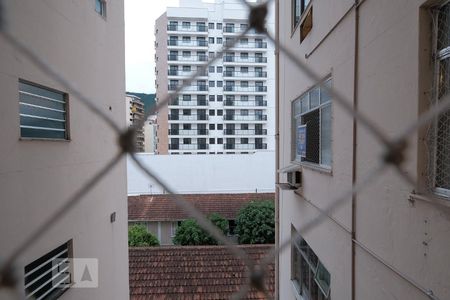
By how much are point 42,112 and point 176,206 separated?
33.0 feet

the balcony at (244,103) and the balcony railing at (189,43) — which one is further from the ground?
the balcony railing at (189,43)

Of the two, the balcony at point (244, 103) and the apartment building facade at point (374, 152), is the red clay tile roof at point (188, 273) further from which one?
the balcony at point (244, 103)

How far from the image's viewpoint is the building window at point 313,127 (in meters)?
2.80

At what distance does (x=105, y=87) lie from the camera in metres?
4.08

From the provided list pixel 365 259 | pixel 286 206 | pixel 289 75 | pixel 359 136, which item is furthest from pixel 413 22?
pixel 286 206

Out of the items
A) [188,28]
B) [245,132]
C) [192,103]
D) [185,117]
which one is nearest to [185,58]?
[188,28]

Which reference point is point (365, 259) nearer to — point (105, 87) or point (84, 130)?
point (84, 130)

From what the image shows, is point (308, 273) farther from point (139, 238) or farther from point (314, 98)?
point (139, 238)

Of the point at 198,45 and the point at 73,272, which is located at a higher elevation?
the point at 198,45

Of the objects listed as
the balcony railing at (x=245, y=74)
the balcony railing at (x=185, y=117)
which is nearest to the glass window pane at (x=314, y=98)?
the balcony railing at (x=185, y=117)

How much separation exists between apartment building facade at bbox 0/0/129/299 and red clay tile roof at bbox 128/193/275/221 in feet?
24.1

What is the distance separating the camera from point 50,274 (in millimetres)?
2844

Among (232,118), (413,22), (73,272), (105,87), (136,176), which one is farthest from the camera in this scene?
(232,118)

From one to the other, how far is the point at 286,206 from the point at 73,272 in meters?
2.78
